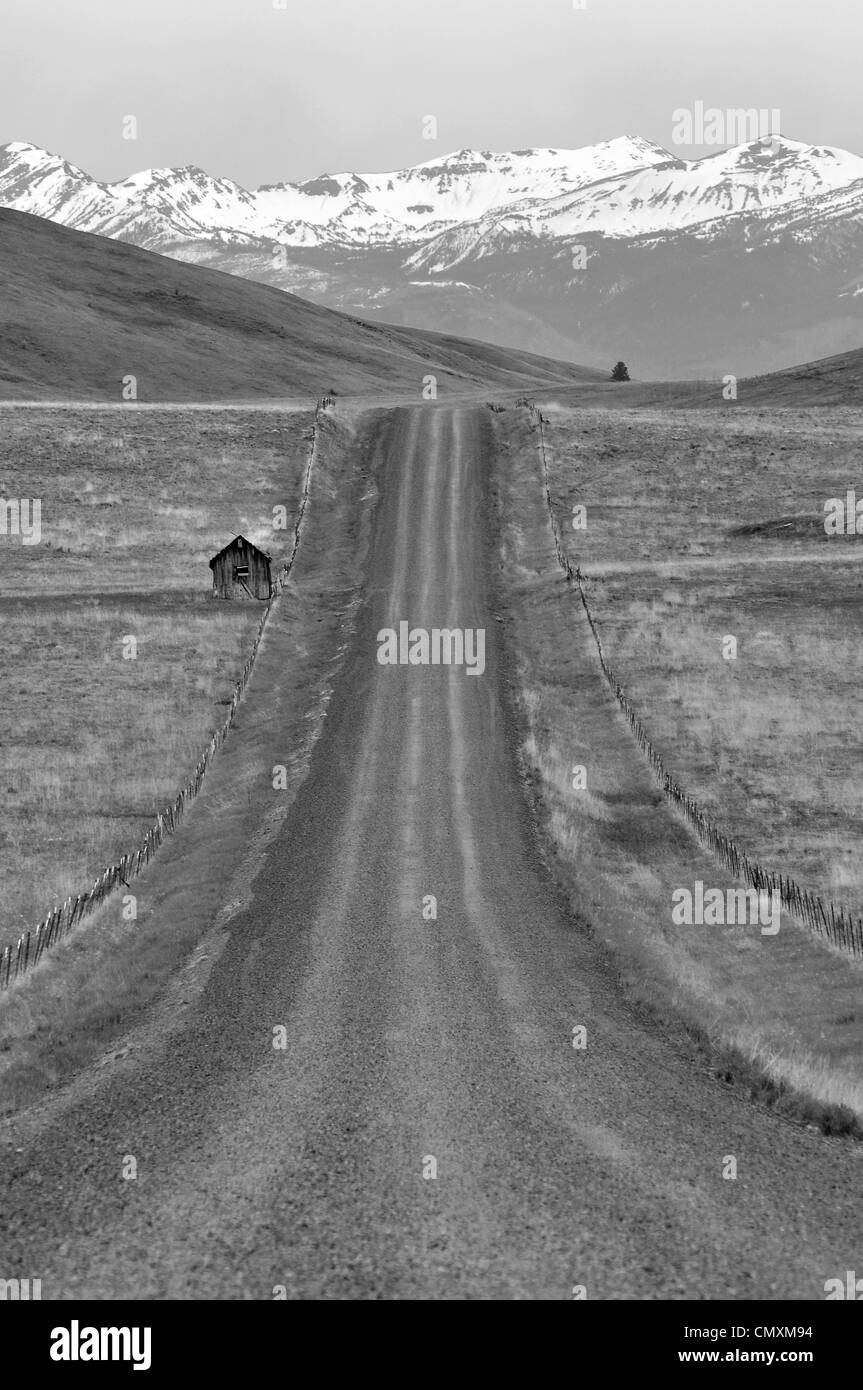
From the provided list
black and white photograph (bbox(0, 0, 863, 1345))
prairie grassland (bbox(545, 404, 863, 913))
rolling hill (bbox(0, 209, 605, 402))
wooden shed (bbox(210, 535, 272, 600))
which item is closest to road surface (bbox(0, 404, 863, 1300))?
black and white photograph (bbox(0, 0, 863, 1345))

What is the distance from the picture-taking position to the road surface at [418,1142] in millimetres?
11781

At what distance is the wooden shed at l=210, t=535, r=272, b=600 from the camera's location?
51.6 metres

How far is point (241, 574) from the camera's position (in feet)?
170

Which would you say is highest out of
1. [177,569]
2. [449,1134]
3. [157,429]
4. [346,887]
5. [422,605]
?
[157,429]

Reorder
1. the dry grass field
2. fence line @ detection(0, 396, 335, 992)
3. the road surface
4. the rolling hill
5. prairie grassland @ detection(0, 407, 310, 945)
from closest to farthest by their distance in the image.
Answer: the road surface < the dry grass field < fence line @ detection(0, 396, 335, 992) < prairie grassland @ detection(0, 407, 310, 945) < the rolling hill

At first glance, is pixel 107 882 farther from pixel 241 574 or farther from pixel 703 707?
pixel 241 574

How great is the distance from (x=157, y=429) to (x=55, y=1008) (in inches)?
2525

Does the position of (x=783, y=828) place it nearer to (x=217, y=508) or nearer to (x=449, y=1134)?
(x=449, y=1134)

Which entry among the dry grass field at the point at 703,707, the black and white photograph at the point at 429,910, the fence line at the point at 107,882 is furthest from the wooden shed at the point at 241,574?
the fence line at the point at 107,882

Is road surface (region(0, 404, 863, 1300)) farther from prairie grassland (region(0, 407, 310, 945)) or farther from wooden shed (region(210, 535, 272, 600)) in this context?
wooden shed (region(210, 535, 272, 600))

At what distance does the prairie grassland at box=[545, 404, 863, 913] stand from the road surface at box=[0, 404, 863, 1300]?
33.5ft

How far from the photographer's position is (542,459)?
72812 millimetres

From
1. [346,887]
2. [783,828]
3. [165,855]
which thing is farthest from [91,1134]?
[783,828]

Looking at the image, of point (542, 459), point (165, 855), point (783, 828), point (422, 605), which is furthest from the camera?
point (542, 459)
